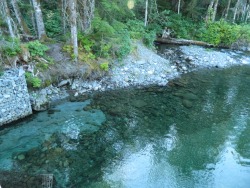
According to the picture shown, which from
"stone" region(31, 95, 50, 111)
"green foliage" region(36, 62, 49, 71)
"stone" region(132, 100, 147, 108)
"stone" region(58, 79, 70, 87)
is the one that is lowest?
"stone" region(132, 100, 147, 108)

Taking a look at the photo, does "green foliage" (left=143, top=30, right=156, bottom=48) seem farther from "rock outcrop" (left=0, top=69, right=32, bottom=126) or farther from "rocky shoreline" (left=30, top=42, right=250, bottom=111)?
"rock outcrop" (left=0, top=69, right=32, bottom=126)

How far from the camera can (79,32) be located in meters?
15.0

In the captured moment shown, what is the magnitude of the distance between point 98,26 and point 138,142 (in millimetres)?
7776

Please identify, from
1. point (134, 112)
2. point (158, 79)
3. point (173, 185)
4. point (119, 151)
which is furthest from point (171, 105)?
point (173, 185)

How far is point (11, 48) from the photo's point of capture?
37.0 feet

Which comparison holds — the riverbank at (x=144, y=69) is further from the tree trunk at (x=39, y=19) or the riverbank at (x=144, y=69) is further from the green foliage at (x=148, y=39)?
the tree trunk at (x=39, y=19)

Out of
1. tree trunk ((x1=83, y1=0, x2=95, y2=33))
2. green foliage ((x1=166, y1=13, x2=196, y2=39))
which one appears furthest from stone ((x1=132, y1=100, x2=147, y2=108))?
green foliage ((x1=166, y1=13, x2=196, y2=39))

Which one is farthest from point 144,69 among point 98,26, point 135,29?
point 135,29

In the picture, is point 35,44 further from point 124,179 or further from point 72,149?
point 124,179

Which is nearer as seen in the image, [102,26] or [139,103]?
[139,103]

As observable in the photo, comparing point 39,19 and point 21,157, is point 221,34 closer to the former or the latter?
point 39,19

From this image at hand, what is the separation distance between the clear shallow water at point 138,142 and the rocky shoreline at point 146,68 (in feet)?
3.02

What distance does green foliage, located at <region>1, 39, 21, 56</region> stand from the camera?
438 inches

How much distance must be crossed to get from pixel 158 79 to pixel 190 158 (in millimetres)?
7264
